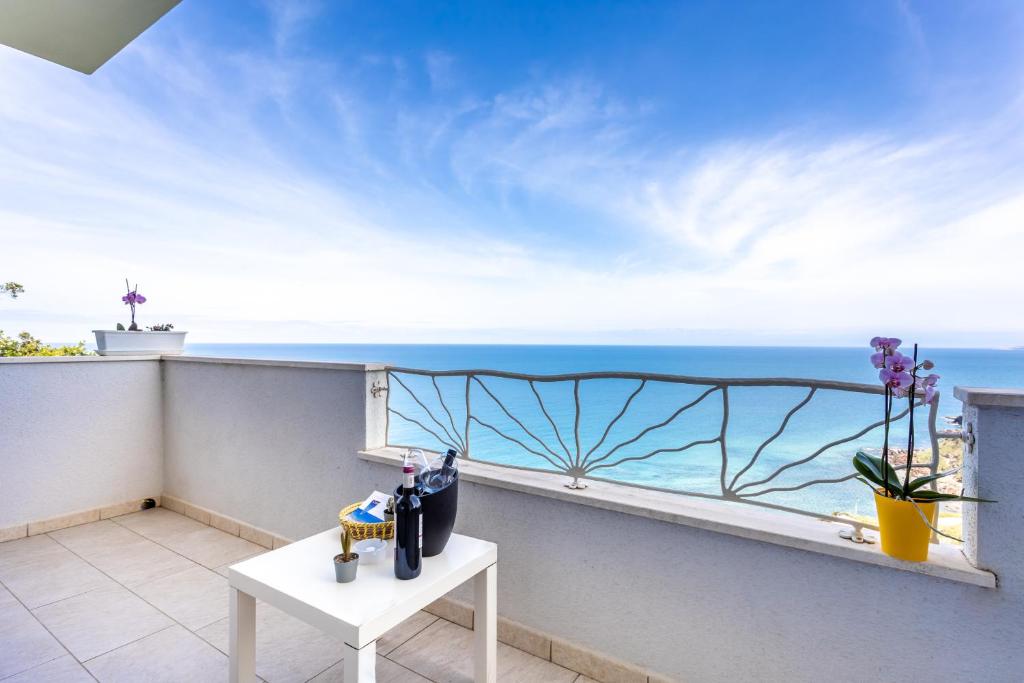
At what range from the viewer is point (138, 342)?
3113 mm

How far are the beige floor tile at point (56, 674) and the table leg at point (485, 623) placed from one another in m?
1.35

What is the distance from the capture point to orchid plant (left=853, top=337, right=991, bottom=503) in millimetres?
1017

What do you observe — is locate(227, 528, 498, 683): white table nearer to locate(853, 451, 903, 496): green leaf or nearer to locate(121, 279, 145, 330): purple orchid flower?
locate(853, 451, 903, 496): green leaf

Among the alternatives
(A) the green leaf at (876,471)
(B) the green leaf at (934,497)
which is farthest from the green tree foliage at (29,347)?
(B) the green leaf at (934,497)

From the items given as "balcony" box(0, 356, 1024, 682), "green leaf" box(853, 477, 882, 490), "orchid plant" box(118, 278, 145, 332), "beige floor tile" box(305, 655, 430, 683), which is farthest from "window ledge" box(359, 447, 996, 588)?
"orchid plant" box(118, 278, 145, 332)

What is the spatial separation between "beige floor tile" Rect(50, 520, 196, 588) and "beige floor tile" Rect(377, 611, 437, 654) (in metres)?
1.32

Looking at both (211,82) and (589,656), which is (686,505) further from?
(211,82)

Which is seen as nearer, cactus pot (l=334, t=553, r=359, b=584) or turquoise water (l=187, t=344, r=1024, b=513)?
cactus pot (l=334, t=553, r=359, b=584)

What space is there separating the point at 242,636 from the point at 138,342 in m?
2.77

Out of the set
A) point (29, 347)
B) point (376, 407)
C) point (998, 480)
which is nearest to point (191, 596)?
point (376, 407)

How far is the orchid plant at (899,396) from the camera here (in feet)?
3.34

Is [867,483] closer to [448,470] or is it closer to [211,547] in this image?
[448,470]

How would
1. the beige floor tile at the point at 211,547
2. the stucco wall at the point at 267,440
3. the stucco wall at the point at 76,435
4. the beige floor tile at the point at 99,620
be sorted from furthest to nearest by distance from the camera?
the stucco wall at the point at 76,435, the beige floor tile at the point at 211,547, the stucco wall at the point at 267,440, the beige floor tile at the point at 99,620

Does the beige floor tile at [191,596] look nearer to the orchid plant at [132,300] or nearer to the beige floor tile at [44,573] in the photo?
the beige floor tile at [44,573]
